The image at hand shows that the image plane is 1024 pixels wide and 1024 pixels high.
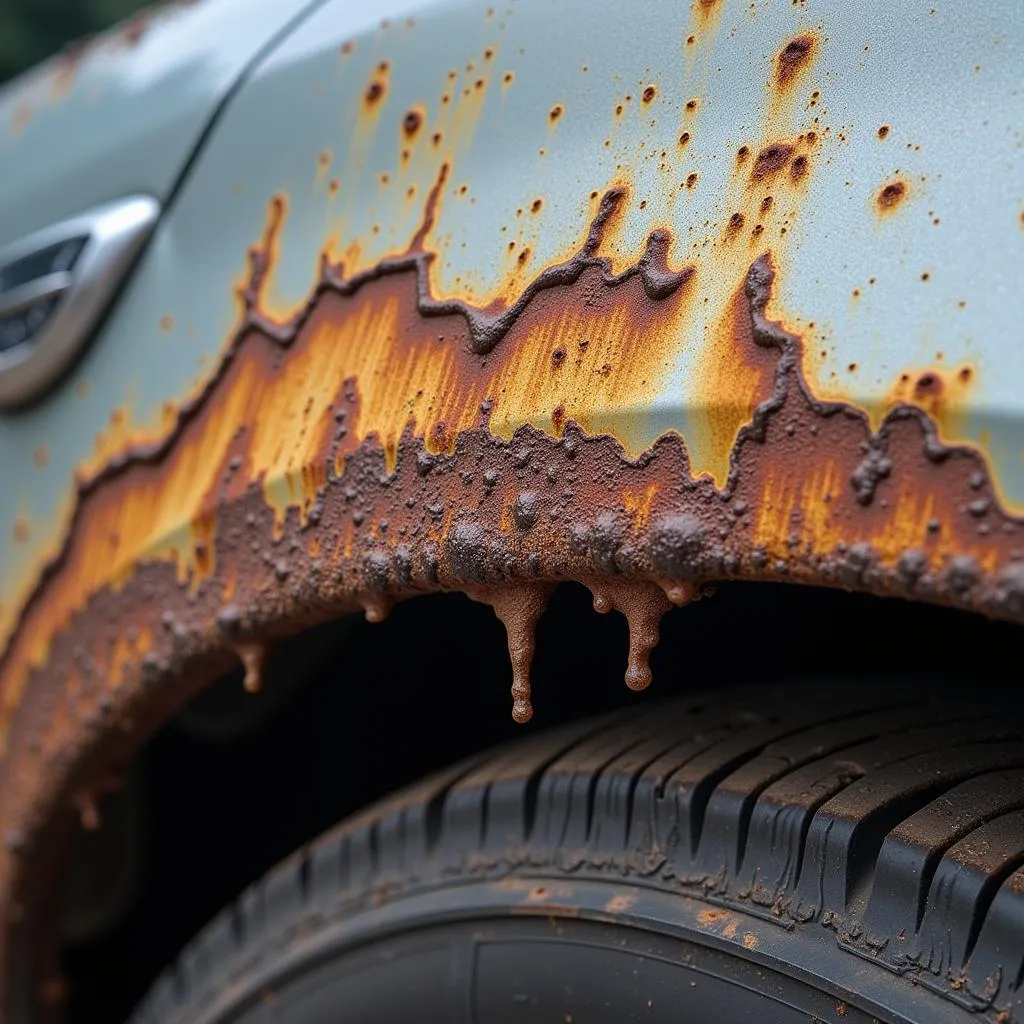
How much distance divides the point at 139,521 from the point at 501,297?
0.41m

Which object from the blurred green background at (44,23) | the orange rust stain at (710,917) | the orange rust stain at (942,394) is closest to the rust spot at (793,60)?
the orange rust stain at (942,394)

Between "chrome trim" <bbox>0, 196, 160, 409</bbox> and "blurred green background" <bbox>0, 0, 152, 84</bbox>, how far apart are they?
5.96 feet

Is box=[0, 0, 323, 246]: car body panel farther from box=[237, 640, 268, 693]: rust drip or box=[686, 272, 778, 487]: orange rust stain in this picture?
box=[686, 272, 778, 487]: orange rust stain

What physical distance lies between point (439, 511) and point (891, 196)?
336mm

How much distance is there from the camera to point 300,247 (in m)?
1.01

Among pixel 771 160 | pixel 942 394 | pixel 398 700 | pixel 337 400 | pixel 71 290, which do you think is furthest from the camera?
pixel 398 700

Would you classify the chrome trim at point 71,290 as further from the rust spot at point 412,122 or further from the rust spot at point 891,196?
the rust spot at point 891,196

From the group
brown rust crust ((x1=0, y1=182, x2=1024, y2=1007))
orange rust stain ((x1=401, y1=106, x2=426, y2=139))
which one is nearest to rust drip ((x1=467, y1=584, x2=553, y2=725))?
brown rust crust ((x1=0, y1=182, x2=1024, y2=1007))

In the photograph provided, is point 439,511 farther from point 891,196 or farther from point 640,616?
point 891,196

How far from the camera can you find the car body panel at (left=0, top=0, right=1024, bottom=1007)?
651 mm

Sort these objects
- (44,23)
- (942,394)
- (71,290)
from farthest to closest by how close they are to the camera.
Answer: (44,23) < (71,290) < (942,394)

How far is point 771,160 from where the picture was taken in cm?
74

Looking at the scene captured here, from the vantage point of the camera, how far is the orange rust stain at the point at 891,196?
68cm

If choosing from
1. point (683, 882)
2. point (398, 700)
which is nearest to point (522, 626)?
point (683, 882)
